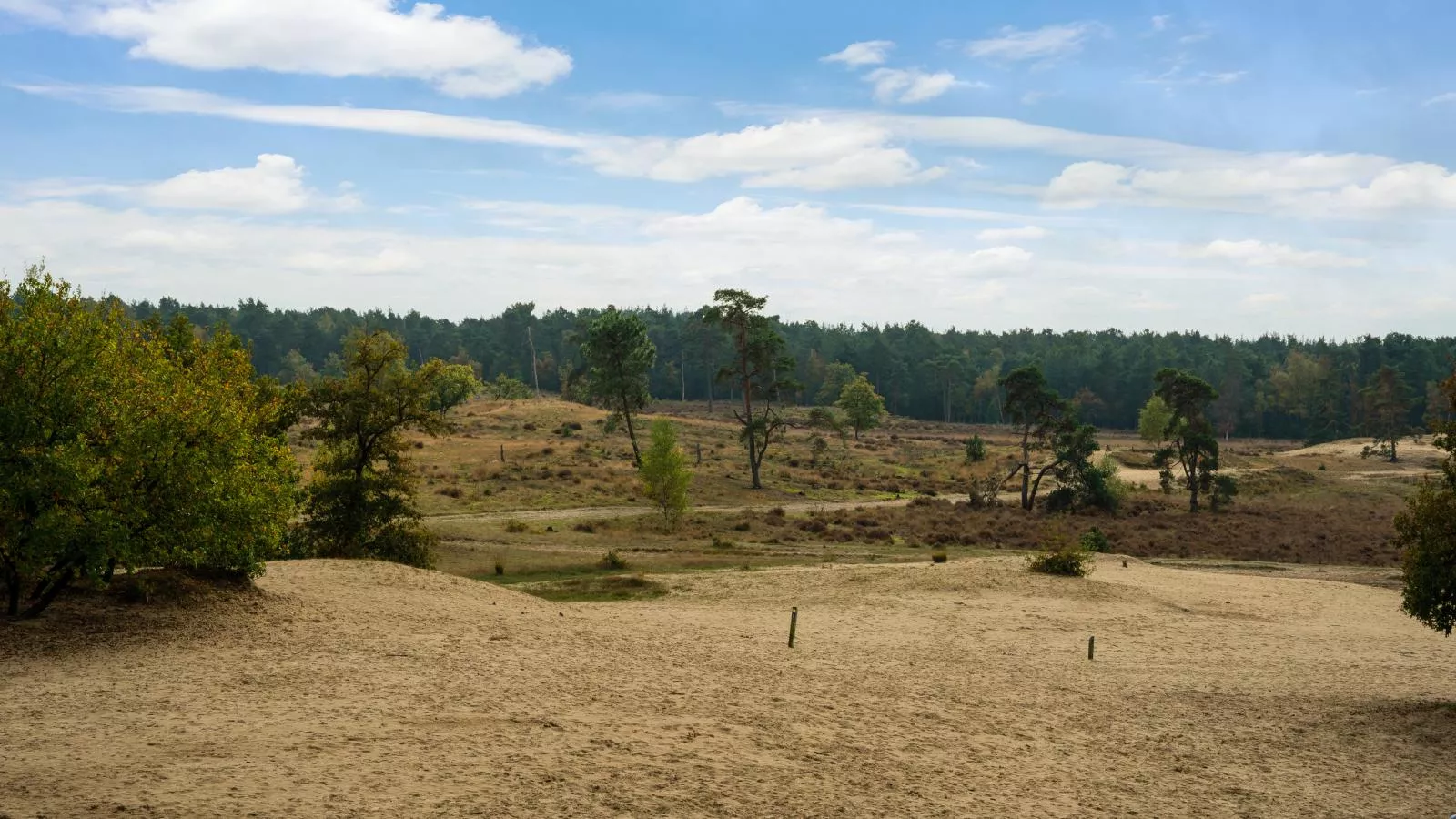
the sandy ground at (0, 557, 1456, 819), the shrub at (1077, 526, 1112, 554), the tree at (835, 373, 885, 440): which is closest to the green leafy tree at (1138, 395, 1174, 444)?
the tree at (835, 373, 885, 440)

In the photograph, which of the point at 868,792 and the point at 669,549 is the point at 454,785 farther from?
the point at 669,549

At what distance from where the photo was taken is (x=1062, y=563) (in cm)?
3906

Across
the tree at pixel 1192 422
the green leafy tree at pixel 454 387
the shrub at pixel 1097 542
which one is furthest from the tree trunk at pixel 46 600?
the green leafy tree at pixel 454 387

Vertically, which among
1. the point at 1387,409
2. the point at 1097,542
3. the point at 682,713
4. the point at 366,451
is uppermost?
A: the point at 1387,409

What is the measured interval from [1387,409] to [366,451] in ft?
367

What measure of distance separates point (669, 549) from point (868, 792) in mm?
34674

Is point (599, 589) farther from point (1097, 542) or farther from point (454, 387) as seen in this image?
point (454, 387)

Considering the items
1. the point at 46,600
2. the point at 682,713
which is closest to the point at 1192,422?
the point at 682,713

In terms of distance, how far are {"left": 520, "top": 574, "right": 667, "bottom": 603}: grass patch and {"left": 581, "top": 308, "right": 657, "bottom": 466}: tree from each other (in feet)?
152

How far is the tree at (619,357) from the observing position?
8544 centimetres

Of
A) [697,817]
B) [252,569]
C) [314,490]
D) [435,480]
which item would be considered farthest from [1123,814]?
[435,480]

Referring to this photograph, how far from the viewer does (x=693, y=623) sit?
30062 millimetres

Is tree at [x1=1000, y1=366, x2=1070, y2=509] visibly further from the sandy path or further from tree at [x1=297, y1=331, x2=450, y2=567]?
tree at [x1=297, y1=331, x2=450, y2=567]

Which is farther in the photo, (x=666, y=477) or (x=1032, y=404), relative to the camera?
(x=1032, y=404)
